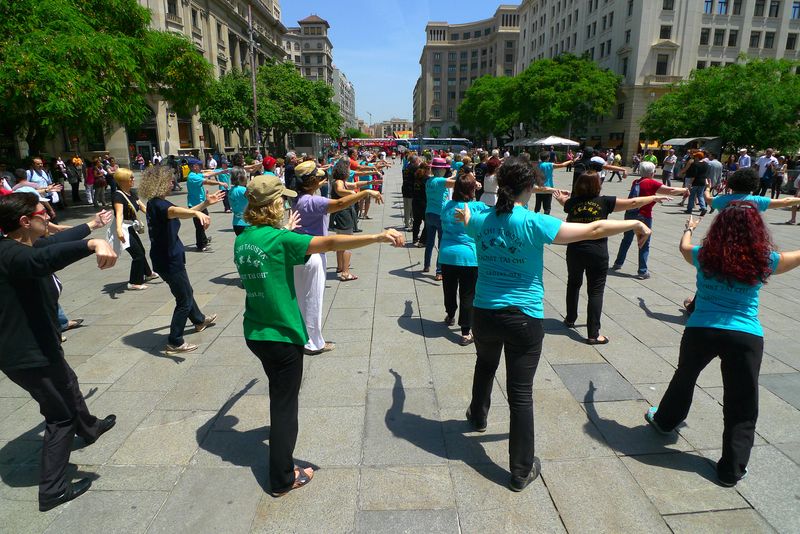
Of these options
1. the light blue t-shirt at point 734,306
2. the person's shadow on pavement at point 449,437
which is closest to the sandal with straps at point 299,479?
the person's shadow on pavement at point 449,437

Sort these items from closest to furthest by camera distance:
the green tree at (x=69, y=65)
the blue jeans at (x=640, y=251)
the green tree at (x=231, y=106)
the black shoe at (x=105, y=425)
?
the black shoe at (x=105, y=425)
the blue jeans at (x=640, y=251)
the green tree at (x=69, y=65)
the green tree at (x=231, y=106)

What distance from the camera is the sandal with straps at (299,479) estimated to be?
299cm

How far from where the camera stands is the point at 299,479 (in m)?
3.07

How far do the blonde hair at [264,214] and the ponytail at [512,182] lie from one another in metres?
1.36

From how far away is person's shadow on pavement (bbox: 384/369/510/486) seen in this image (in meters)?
3.26

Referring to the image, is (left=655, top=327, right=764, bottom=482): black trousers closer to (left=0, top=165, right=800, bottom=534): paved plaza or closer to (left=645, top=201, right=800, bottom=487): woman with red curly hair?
(left=645, top=201, right=800, bottom=487): woman with red curly hair

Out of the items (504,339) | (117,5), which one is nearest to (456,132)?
(117,5)

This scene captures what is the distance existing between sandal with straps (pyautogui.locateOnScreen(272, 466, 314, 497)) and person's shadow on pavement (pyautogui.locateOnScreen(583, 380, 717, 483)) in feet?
6.89

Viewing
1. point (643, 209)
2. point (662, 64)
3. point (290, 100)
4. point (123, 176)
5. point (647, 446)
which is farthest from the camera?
point (662, 64)

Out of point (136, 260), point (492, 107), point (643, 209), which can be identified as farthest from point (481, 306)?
point (492, 107)

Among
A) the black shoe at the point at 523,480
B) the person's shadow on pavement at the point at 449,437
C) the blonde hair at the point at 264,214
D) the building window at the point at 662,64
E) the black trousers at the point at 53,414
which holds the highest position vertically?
the building window at the point at 662,64

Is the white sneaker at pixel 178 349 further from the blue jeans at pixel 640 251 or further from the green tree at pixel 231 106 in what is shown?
the green tree at pixel 231 106

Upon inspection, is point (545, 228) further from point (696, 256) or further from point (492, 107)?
point (492, 107)

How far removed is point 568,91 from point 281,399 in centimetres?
5099
